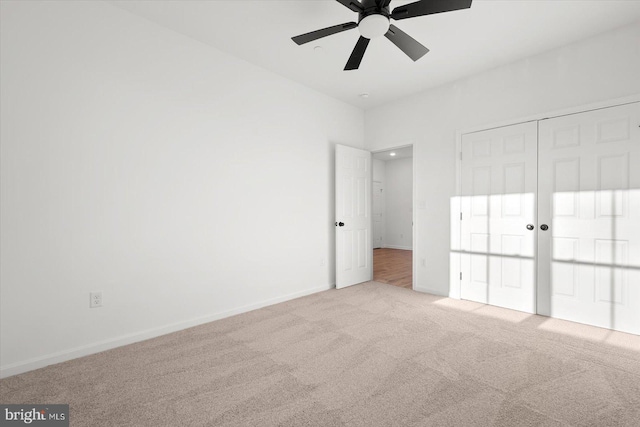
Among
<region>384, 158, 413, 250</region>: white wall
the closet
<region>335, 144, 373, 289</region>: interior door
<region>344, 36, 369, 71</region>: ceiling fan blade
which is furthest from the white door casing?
<region>344, 36, 369, 71</region>: ceiling fan blade

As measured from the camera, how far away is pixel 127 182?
258 cm

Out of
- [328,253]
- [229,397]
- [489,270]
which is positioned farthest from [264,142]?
[489,270]

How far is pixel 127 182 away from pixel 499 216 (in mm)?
4047

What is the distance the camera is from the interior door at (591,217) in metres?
2.73

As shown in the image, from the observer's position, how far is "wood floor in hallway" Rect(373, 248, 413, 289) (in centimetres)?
481

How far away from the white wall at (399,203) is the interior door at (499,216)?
4643 millimetres

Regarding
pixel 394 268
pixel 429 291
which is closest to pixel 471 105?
pixel 429 291

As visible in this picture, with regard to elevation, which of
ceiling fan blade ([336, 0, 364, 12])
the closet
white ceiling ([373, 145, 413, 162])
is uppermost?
white ceiling ([373, 145, 413, 162])

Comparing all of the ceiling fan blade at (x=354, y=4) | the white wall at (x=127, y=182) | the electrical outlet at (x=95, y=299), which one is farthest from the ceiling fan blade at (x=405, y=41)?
the electrical outlet at (x=95, y=299)

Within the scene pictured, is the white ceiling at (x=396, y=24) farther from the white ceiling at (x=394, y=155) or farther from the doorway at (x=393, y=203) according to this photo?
the doorway at (x=393, y=203)

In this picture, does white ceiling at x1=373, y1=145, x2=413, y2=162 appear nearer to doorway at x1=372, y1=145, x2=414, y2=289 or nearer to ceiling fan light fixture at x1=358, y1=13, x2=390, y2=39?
doorway at x1=372, y1=145, x2=414, y2=289

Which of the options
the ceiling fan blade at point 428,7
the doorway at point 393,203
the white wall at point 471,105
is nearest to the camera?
the ceiling fan blade at point 428,7

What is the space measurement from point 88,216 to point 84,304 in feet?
2.39

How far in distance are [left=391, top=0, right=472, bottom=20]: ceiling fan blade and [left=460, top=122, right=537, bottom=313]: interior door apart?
2073 mm
